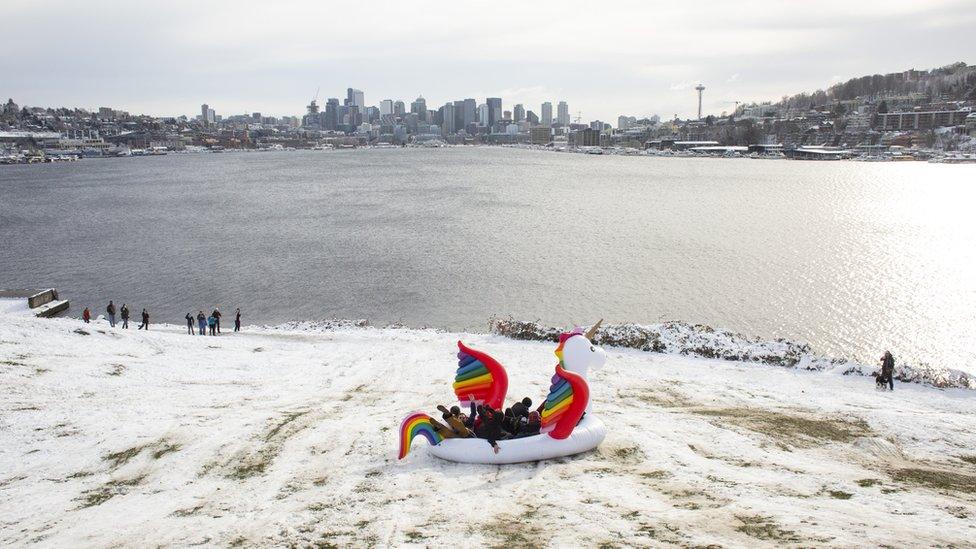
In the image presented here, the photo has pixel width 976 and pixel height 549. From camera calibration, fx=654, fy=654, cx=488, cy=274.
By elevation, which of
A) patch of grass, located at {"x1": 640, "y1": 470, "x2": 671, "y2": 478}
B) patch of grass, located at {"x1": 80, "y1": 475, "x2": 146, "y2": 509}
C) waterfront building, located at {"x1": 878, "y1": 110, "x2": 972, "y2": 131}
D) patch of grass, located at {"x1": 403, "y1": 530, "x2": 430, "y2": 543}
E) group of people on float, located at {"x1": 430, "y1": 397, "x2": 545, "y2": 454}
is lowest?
patch of grass, located at {"x1": 80, "y1": 475, "x2": 146, "y2": 509}

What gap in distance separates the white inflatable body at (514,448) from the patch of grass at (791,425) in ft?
13.5

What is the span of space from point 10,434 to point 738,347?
19767mm

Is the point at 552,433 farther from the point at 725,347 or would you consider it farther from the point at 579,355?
the point at 725,347

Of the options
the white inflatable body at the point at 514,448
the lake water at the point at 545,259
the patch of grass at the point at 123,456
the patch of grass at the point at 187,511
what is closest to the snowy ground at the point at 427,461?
the patch of grass at the point at 187,511

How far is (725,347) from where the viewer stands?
853 inches

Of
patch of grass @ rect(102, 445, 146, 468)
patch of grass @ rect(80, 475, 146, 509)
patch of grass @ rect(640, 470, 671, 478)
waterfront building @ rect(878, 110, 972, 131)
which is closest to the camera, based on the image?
patch of grass @ rect(80, 475, 146, 509)

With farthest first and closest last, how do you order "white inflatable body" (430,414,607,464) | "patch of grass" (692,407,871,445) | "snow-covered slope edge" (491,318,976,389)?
"snow-covered slope edge" (491,318,976,389), "patch of grass" (692,407,871,445), "white inflatable body" (430,414,607,464)

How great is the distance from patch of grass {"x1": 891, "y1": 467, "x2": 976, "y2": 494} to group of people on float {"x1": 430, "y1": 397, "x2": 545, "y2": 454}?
621 cm

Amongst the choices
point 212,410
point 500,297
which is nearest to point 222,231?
point 500,297

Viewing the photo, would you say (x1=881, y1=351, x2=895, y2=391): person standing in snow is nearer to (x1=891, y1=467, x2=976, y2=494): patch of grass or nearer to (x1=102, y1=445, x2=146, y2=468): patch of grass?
(x1=891, y1=467, x2=976, y2=494): patch of grass

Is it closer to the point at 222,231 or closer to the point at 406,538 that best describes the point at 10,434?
the point at 406,538

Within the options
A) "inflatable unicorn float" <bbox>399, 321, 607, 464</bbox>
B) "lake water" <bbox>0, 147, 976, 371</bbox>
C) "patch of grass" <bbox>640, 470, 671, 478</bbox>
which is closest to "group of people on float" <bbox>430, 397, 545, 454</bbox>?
"inflatable unicorn float" <bbox>399, 321, 607, 464</bbox>

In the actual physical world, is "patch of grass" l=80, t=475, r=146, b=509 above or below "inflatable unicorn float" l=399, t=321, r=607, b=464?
below

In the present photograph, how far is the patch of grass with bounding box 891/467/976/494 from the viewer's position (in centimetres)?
1056
